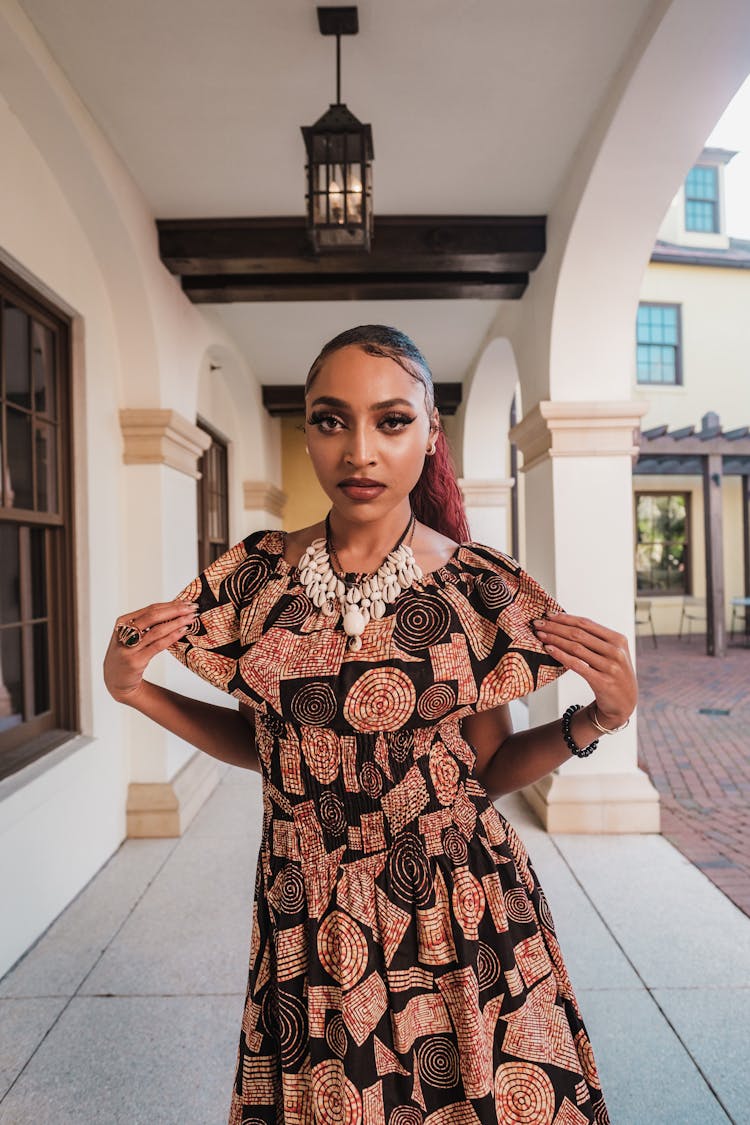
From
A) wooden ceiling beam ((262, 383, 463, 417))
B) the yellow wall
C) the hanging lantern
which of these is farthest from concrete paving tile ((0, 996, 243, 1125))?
the yellow wall

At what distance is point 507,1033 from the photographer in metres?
1.04

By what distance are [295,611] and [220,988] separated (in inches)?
79.7

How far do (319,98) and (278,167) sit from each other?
502mm

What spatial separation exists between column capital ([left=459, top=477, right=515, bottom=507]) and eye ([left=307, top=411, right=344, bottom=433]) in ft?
20.9

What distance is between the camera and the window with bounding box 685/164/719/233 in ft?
41.8

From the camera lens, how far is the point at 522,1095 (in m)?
1.02

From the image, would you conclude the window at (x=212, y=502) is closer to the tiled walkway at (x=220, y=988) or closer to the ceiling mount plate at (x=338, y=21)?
the tiled walkway at (x=220, y=988)

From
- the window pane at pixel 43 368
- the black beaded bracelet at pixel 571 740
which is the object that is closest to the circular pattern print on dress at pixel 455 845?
the black beaded bracelet at pixel 571 740

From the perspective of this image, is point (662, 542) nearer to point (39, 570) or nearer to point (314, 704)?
point (39, 570)

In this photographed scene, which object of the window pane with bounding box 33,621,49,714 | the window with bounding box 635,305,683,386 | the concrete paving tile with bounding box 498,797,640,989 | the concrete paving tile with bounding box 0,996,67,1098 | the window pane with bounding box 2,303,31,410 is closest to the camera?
the concrete paving tile with bounding box 0,996,67,1098

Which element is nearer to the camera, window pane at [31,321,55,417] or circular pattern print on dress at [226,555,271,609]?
circular pattern print on dress at [226,555,271,609]

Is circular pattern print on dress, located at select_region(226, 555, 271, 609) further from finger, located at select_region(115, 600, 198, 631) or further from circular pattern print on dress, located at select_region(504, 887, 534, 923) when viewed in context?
circular pattern print on dress, located at select_region(504, 887, 534, 923)

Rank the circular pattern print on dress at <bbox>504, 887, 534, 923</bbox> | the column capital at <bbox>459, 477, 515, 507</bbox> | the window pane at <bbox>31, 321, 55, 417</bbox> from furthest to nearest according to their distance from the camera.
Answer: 1. the column capital at <bbox>459, 477, 515, 507</bbox>
2. the window pane at <bbox>31, 321, 55, 417</bbox>
3. the circular pattern print on dress at <bbox>504, 887, 534, 923</bbox>

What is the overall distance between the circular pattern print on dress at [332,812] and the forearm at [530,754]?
0.31 m
